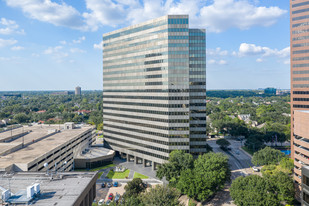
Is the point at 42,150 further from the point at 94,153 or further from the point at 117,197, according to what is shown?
the point at 117,197

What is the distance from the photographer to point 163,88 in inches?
3563

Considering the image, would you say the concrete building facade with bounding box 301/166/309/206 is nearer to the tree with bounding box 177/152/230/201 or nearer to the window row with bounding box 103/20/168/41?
the tree with bounding box 177/152/230/201

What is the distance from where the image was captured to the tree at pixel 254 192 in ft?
179

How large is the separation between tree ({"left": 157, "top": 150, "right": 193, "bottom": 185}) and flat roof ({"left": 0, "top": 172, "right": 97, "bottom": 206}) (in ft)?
111

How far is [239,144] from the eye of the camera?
5605 inches

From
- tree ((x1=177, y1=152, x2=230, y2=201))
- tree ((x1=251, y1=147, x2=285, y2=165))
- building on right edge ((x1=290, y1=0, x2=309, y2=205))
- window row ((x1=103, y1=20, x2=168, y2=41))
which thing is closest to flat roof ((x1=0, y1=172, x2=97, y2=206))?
tree ((x1=177, y1=152, x2=230, y2=201))

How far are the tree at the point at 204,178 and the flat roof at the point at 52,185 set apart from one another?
1304 inches

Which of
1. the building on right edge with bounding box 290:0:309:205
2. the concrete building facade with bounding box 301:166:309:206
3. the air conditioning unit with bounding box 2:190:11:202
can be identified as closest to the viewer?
the air conditioning unit with bounding box 2:190:11:202

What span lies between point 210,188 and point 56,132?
297 ft

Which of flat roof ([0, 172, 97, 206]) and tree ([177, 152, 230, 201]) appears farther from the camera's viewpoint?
tree ([177, 152, 230, 201])

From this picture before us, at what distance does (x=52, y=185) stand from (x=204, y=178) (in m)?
47.2

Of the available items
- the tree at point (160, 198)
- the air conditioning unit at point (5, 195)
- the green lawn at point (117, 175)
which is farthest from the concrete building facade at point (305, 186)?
the air conditioning unit at point (5, 195)

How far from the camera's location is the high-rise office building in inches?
3497

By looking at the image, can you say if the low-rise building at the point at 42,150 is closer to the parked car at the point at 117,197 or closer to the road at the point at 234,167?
the parked car at the point at 117,197
